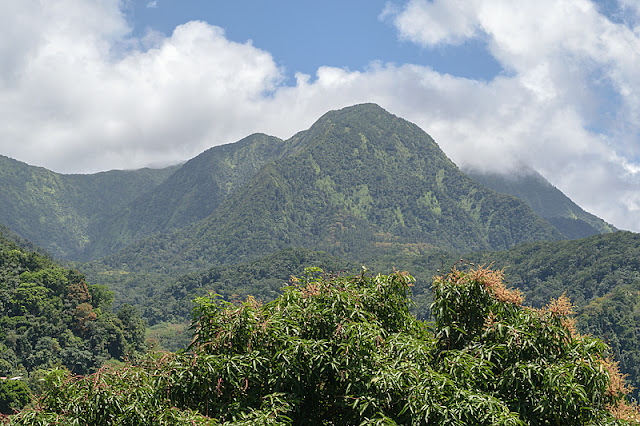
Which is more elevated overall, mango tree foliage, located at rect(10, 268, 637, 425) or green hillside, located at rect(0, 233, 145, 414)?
mango tree foliage, located at rect(10, 268, 637, 425)

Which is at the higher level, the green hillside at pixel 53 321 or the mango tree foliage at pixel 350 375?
the mango tree foliage at pixel 350 375

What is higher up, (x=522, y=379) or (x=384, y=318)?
(x=384, y=318)

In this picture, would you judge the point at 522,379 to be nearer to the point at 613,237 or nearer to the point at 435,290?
the point at 435,290

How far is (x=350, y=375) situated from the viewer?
809 cm

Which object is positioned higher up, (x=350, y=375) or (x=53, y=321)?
(x=350, y=375)

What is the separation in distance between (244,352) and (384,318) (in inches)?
109

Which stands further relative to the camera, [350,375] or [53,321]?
[53,321]

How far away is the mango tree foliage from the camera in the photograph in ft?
25.1

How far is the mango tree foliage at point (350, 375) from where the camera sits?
766 centimetres

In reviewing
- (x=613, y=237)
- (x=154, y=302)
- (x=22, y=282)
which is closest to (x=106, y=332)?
(x=22, y=282)

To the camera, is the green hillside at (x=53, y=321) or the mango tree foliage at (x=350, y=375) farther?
the green hillside at (x=53, y=321)

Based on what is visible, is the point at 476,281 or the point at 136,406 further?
the point at 476,281

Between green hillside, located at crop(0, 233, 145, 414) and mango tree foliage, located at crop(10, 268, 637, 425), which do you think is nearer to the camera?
mango tree foliage, located at crop(10, 268, 637, 425)

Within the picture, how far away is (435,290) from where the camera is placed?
9.61 meters
